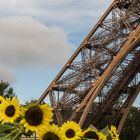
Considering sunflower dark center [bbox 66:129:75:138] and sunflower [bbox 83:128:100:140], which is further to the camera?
sunflower [bbox 83:128:100:140]

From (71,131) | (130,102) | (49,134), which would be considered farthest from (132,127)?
(49,134)

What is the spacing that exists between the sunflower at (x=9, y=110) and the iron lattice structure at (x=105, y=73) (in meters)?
25.3

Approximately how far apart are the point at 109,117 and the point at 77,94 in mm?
3528

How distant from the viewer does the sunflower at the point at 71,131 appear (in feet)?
8.75

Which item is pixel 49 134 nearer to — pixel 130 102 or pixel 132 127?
pixel 130 102

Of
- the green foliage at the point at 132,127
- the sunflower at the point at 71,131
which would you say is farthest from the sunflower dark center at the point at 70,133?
the green foliage at the point at 132,127

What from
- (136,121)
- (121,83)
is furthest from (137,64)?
(136,121)

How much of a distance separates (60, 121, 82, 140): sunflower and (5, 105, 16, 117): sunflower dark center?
25 centimetres

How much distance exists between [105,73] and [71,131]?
25.5m

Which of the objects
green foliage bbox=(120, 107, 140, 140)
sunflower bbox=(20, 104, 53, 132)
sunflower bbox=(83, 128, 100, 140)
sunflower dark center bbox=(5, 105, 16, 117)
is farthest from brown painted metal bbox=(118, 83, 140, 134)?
sunflower bbox=(20, 104, 53, 132)

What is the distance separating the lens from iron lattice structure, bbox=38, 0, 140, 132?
94.7ft

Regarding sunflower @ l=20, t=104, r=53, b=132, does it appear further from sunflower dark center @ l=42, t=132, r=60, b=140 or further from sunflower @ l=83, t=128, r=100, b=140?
sunflower @ l=83, t=128, r=100, b=140

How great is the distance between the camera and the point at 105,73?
28.3 meters

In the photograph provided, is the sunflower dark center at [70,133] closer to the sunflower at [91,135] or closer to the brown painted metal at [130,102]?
the sunflower at [91,135]
